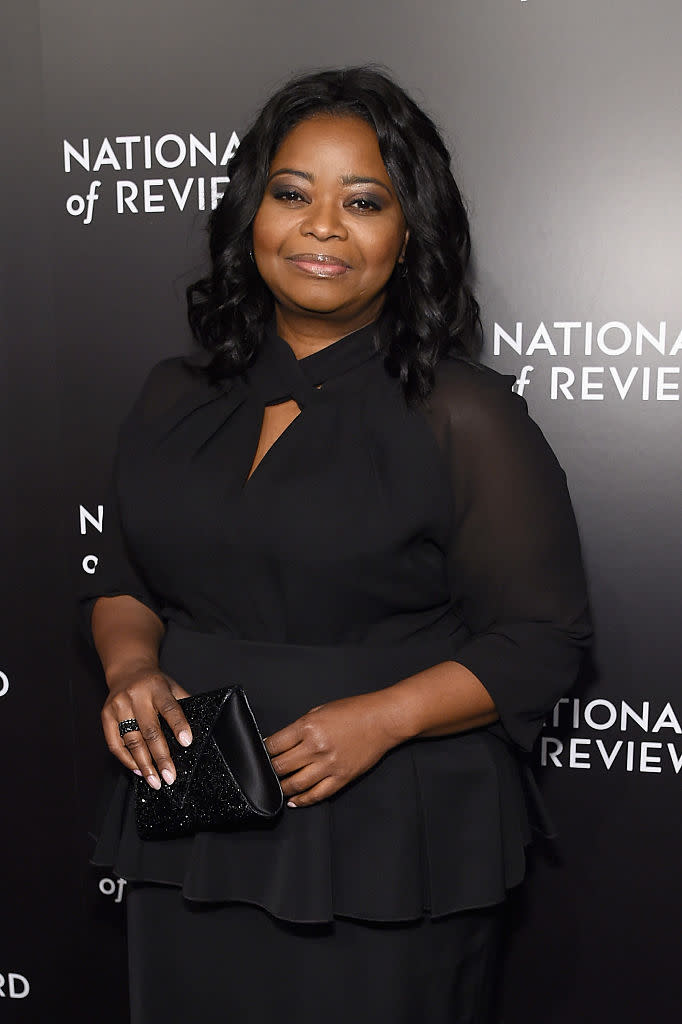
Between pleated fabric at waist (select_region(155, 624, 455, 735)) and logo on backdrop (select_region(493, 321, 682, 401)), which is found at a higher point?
logo on backdrop (select_region(493, 321, 682, 401))

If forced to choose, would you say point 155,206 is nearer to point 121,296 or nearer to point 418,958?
point 121,296

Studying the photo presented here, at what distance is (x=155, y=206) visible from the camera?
196 centimetres

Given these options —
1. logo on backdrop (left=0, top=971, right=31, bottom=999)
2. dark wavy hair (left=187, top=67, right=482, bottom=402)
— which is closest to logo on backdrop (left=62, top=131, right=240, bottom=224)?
dark wavy hair (left=187, top=67, right=482, bottom=402)

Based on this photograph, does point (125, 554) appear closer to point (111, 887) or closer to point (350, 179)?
point (350, 179)

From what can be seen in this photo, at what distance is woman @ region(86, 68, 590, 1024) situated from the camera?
1.31 metres

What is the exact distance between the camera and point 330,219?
1351 mm

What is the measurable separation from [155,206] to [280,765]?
1131mm

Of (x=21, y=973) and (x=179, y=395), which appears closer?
(x=179, y=395)

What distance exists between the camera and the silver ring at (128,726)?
131cm

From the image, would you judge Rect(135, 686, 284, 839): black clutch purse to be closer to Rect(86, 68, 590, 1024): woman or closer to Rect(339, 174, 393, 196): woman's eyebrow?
Rect(86, 68, 590, 1024): woman

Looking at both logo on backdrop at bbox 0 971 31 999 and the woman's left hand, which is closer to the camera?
the woman's left hand

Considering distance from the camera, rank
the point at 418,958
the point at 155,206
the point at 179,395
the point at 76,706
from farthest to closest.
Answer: the point at 76,706
the point at 155,206
the point at 179,395
the point at 418,958

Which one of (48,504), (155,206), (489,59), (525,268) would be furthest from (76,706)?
(489,59)

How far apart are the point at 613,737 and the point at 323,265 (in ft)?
3.45
